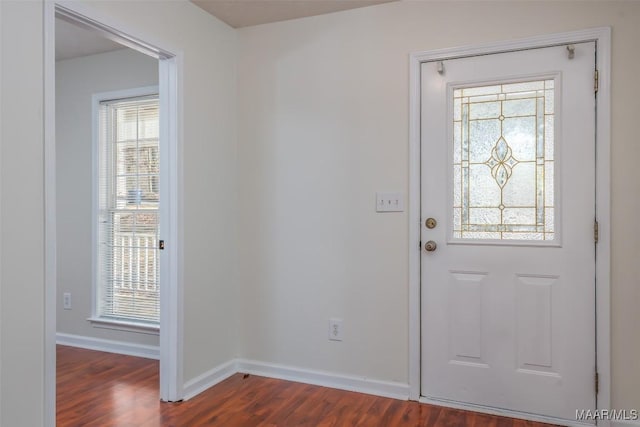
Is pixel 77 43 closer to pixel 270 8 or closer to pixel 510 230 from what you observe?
pixel 270 8

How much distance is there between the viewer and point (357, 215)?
2.91m

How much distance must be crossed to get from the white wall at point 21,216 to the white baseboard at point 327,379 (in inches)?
56.8

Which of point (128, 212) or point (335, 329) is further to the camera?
point (128, 212)

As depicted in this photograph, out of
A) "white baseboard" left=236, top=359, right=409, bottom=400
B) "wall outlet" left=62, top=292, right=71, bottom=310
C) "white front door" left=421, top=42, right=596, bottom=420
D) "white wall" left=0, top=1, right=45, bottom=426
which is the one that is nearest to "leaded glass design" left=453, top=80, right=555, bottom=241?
"white front door" left=421, top=42, right=596, bottom=420

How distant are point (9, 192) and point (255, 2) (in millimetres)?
1761

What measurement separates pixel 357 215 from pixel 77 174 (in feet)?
8.27

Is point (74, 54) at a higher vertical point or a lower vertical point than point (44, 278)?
higher

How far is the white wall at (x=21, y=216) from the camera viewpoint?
183 cm

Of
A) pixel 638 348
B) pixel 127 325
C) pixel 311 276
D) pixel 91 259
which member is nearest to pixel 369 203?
pixel 311 276

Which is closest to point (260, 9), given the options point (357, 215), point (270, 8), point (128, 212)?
point (270, 8)

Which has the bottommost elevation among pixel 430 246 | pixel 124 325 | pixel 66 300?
pixel 124 325

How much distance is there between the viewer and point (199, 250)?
2.94 metres

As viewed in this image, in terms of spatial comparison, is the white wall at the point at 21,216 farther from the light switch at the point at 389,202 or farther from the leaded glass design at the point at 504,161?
the leaded glass design at the point at 504,161

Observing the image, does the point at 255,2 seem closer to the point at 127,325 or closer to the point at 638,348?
the point at 127,325
